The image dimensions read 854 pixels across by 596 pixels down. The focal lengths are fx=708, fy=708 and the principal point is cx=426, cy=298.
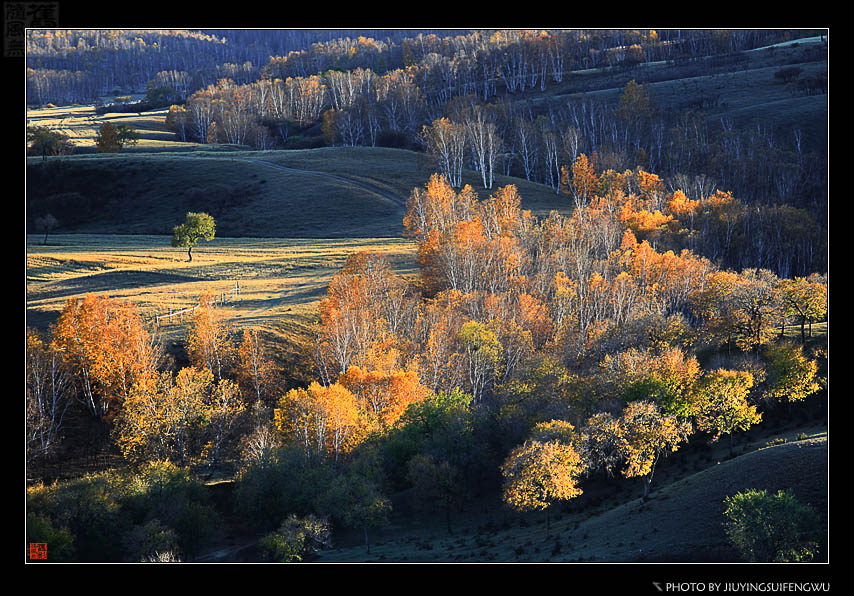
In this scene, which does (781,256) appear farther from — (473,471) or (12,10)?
(12,10)

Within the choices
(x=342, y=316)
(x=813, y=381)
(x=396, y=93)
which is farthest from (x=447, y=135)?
(x=813, y=381)

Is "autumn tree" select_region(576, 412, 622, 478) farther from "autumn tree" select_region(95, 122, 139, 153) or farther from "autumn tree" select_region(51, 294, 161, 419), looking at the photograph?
"autumn tree" select_region(95, 122, 139, 153)

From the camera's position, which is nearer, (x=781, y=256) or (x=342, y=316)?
(x=342, y=316)

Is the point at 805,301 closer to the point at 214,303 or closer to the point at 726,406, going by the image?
the point at 726,406

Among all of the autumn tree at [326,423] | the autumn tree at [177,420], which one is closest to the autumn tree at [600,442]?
the autumn tree at [326,423]

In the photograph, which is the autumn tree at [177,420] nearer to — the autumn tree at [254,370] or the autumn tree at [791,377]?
the autumn tree at [254,370]

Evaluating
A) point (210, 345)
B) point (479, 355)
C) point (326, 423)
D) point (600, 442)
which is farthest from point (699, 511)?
point (210, 345)
